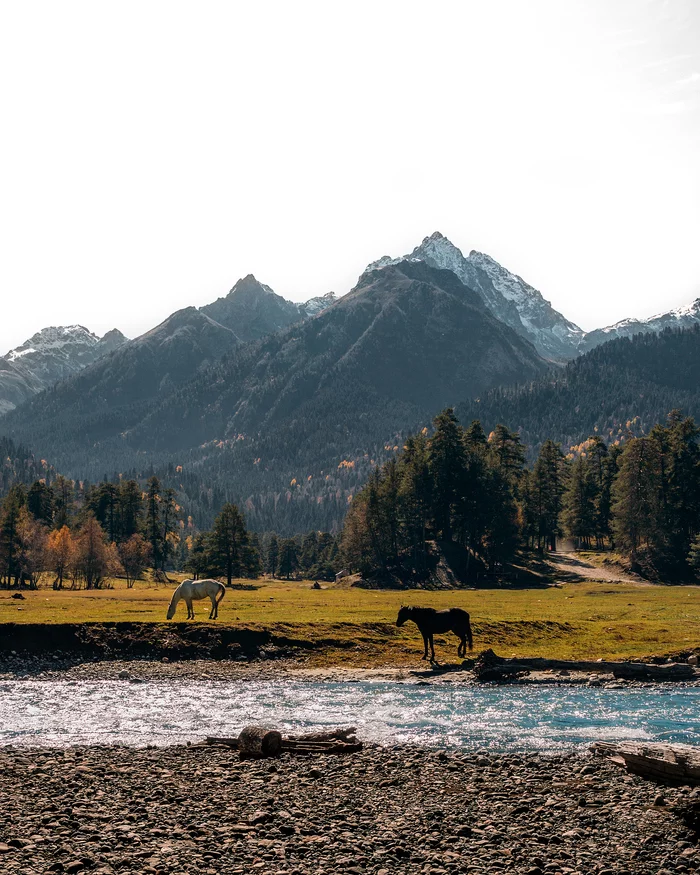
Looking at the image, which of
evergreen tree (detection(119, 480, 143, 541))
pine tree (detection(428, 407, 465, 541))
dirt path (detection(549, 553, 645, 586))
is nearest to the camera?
dirt path (detection(549, 553, 645, 586))

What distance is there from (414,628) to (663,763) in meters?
32.8

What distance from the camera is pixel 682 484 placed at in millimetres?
105562

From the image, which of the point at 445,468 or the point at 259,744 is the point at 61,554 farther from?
the point at 259,744

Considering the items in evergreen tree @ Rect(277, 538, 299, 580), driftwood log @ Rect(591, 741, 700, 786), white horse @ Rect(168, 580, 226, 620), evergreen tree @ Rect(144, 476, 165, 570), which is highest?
evergreen tree @ Rect(144, 476, 165, 570)

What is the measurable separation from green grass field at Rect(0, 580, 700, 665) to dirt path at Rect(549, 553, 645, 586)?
2417 cm

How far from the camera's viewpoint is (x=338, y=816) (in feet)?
55.8

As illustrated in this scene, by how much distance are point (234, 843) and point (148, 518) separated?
389ft

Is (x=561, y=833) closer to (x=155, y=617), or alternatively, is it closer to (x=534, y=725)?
(x=534, y=725)

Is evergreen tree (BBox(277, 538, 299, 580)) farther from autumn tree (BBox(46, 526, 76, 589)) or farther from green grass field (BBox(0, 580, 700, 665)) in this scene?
green grass field (BBox(0, 580, 700, 665))

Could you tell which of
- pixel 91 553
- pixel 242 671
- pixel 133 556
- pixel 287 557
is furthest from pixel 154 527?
pixel 242 671

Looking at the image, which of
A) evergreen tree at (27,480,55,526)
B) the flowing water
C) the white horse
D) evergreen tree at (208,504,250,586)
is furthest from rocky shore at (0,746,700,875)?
evergreen tree at (27,480,55,526)

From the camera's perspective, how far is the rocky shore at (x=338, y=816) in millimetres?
14195

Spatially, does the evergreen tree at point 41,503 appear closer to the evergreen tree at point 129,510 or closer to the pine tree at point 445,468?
the evergreen tree at point 129,510

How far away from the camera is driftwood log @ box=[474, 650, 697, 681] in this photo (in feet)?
118
